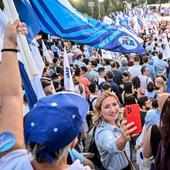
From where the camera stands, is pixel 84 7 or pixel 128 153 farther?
pixel 84 7

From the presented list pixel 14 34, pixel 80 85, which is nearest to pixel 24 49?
pixel 14 34

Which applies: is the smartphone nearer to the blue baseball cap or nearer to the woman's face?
the woman's face

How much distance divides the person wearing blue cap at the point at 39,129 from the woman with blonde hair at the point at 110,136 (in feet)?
5.61

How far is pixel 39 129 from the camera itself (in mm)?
1636

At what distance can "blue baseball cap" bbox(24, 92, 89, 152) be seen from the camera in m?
1.62

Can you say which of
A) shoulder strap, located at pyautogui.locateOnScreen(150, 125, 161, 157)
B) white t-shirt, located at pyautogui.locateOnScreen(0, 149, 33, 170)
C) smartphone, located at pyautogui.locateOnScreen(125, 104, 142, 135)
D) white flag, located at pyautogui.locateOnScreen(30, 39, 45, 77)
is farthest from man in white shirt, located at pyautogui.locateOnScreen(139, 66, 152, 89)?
white t-shirt, located at pyautogui.locateOnScreen(0, 149, 33, 170)

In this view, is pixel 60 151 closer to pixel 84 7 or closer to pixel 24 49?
pixel 24 49

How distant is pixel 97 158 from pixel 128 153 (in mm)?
282

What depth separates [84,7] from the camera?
162 feet

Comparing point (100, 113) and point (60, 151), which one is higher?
point (60, 151)

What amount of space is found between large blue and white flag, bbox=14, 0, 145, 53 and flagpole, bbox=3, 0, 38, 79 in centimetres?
87

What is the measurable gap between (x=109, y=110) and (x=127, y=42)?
159 cm

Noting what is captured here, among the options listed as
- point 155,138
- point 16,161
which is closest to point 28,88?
point 155,138

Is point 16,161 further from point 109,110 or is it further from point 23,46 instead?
point 109,110
